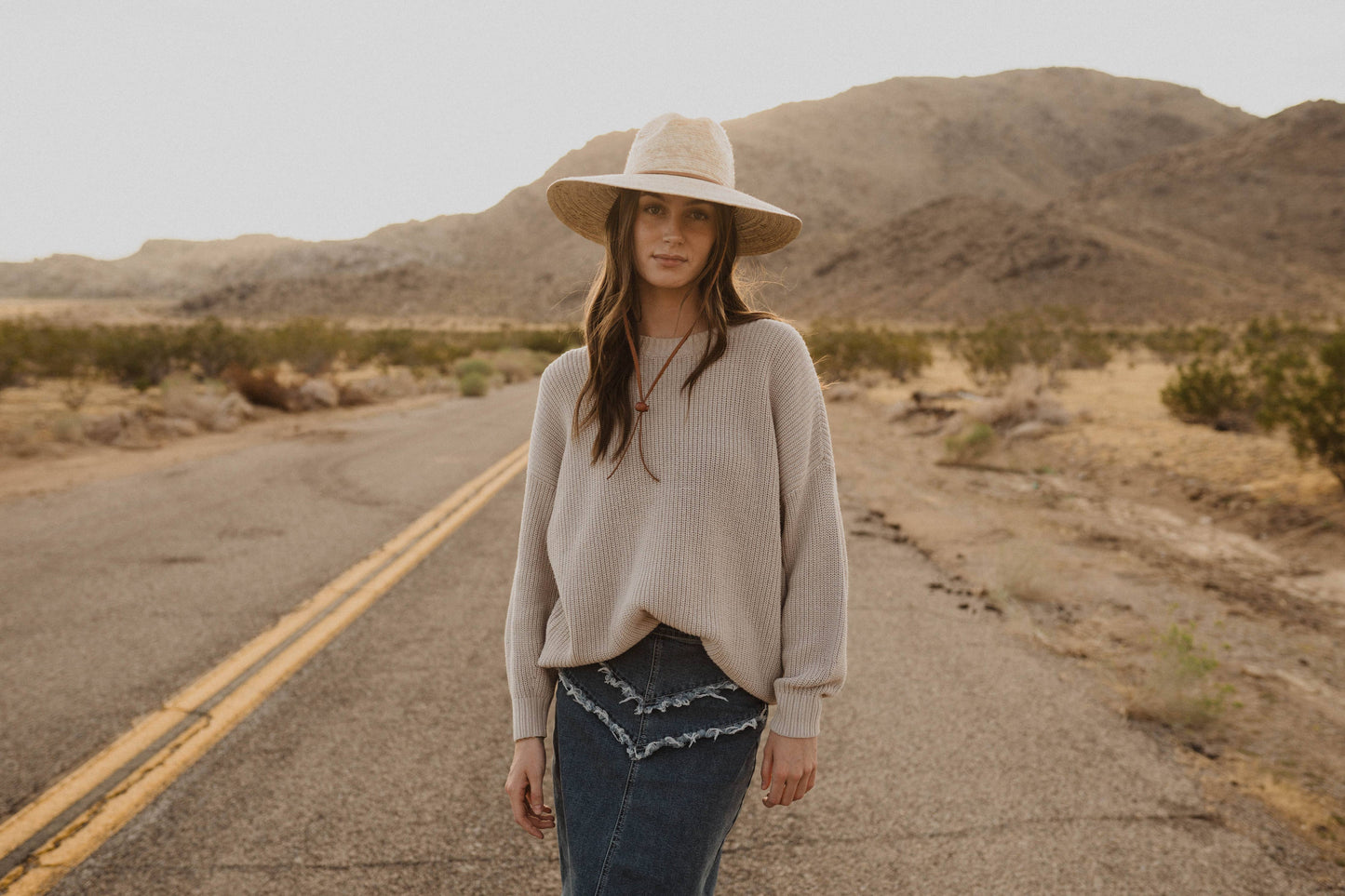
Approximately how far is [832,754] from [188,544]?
15.9 ft

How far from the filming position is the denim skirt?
53.2 inches

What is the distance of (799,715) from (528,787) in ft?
1.89

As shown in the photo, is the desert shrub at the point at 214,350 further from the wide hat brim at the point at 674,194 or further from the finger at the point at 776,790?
the finger at the point at 776,790

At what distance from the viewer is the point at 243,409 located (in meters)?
13.4

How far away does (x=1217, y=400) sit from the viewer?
11.4m

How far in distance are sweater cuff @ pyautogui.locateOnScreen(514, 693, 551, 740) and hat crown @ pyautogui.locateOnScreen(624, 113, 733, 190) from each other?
3.59 ft

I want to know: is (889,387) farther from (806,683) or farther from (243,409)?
(806,683)

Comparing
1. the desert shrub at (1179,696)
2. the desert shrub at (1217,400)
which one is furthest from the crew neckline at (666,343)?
the desert shrub at (1217,400)

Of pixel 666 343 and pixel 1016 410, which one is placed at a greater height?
pixel 666 343

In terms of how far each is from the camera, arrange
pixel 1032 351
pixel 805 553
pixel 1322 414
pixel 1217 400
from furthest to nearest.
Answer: pixel 1032 351 → pixel 1217 400 → pixel 1322 414 → pixel 805 553

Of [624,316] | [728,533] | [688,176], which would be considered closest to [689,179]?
[688,176]

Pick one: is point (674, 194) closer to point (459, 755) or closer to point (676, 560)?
point (676, 560)

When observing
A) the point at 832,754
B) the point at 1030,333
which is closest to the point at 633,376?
the point at 832,754

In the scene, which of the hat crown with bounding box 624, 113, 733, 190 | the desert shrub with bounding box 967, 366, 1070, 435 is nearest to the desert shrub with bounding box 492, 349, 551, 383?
the desert shrub with bounding box 967, 366, 1070, 435
